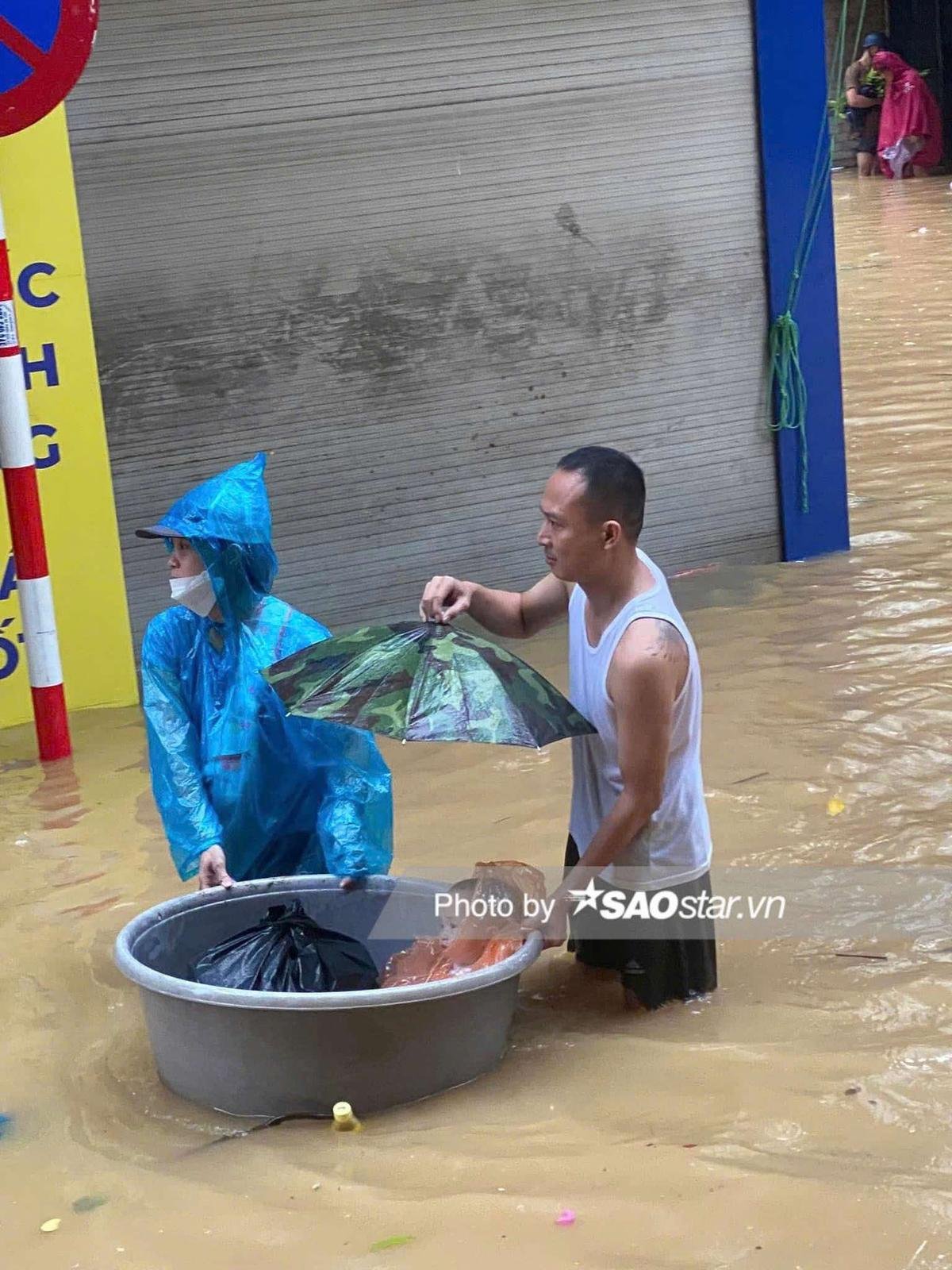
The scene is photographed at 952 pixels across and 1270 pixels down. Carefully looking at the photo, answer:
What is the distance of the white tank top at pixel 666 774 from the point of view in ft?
11.7

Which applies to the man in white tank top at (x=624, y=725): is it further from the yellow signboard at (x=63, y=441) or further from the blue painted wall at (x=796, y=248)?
the blue painted wall at (x=796, y=248)

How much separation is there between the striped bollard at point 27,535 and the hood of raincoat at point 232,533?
6.34 ft

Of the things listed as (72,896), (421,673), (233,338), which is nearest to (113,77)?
(233,338)

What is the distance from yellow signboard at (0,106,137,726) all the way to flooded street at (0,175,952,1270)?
273mm

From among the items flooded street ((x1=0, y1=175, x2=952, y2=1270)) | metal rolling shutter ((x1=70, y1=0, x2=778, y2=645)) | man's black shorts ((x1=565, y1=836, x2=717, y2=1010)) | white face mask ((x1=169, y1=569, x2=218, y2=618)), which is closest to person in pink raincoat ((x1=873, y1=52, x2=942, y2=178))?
metal rolling shutter ((x1=70, y1=0, x2=778, y2=645))

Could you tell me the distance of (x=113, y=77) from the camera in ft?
19.7

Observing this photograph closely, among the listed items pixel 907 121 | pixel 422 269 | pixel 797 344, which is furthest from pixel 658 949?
pixel 907 121

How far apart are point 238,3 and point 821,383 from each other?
3015 mm

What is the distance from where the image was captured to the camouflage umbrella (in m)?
3.35

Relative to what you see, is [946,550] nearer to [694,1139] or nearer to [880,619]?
[880,619]

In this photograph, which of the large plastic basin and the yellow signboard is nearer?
the large plastic basin

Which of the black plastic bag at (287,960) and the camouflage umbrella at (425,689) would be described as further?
the black plastic bag at (287,960)

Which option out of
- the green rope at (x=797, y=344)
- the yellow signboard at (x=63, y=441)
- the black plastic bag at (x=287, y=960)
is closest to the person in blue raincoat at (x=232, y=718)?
→ the black plastic bag at (x=287, y=960)

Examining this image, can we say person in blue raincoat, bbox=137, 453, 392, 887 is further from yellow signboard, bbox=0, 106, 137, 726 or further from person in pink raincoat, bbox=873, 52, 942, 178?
person in pink raincoat, bbox=873, 52, 942, 178
